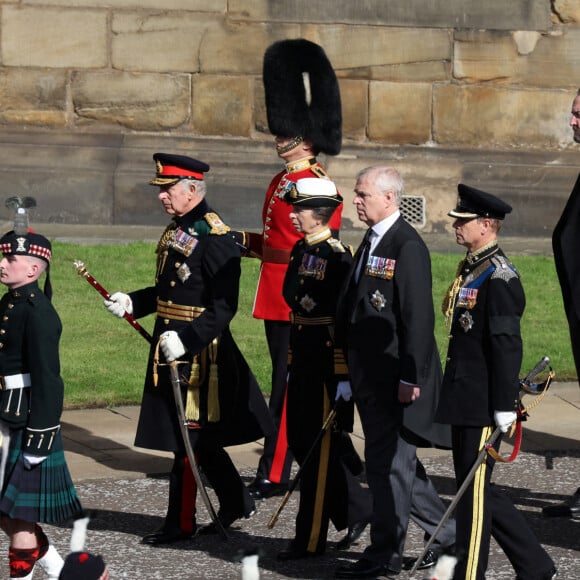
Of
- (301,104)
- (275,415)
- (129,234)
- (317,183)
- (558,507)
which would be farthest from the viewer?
(129,234)

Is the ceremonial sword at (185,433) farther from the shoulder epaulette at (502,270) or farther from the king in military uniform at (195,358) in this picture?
the shoulder epaulette at (502,270)

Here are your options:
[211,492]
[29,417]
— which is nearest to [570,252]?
[211,492]

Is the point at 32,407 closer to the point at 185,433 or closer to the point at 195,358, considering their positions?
the point at 185,433

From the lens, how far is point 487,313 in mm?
6230

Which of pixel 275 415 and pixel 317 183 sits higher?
pixel 317 183

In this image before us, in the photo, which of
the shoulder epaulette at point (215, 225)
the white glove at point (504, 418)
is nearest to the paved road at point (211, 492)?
the white glove at point (504, 418)

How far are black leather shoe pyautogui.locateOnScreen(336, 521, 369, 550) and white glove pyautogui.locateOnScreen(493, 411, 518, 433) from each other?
1.15m

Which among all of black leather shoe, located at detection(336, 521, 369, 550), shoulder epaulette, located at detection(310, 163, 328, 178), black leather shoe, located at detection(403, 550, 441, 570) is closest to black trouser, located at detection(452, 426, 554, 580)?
black leather shoe, located at detection(403, 550, 441, 570)

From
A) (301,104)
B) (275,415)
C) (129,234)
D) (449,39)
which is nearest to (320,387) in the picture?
(275,415)

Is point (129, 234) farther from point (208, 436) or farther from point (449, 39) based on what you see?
point (208, 436)

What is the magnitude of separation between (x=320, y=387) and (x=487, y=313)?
1.05 metres

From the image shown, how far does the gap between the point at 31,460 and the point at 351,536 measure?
169 cm

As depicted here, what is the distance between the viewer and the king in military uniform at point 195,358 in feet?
23.5

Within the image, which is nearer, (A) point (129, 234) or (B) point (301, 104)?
(B) point (301, 104)
